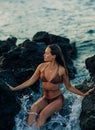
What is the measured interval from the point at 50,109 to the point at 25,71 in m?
2.84

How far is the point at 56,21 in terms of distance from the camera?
26.4 m

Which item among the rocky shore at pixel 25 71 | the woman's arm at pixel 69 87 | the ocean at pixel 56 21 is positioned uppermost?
the woman's arm at pixel 69 87

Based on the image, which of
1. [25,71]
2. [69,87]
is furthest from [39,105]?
[25,71]

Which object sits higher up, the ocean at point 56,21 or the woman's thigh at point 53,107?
the woman's thigh at point 53,107

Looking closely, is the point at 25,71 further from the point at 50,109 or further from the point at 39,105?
the point at 50,109

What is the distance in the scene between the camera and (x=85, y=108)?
416 inches

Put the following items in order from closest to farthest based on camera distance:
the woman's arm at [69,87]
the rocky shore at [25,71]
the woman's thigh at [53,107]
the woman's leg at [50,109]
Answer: the rocky shore at [25,71] → the woman's leg at [50,109] → the woman's thigh at [53,107] → the woman's arm at [69,87]

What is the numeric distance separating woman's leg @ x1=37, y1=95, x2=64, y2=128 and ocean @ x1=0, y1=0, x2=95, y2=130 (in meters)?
1.43

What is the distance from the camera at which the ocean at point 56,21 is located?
19612 millimetres

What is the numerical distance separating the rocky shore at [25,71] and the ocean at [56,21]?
61cm

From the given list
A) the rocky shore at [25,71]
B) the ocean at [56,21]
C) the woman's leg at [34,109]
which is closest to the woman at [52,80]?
the woman's leg at [34,109]

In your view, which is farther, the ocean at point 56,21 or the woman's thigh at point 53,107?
the ocean at point 56,21

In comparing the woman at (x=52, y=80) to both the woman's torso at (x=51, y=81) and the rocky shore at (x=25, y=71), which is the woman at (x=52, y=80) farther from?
the rocky shore at (x=25, y=71)

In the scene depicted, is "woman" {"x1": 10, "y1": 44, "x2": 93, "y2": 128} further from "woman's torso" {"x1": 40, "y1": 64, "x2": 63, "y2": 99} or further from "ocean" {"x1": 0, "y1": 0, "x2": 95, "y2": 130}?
"ocean" {"x1": 0, "y1": 0, "x2": 95, "y2": 130}
